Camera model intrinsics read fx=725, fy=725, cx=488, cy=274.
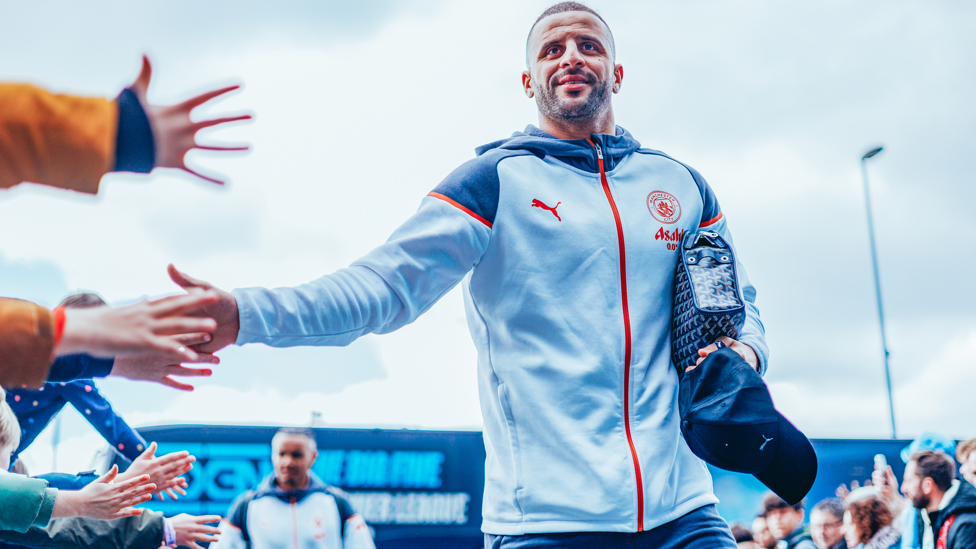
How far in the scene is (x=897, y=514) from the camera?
338 inches

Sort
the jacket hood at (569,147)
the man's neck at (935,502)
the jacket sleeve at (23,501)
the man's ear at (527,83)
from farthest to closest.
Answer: the man's neck at (935,502) < the jacket sleeve at (23,501) < the man's ear at (527,83) < the jacket hood at (569,147)

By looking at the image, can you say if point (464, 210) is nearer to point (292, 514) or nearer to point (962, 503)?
point (292, 514)

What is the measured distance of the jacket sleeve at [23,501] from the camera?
3014 mm

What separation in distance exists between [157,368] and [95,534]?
11.2 feet

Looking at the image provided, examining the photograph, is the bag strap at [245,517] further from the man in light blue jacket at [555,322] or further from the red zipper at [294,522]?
the man in light blue jacket at [555,322]

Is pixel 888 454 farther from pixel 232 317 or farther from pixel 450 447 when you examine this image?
pixel 232 317

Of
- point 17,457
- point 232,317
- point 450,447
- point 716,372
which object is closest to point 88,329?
point 232,317

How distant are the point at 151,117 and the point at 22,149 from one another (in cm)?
24

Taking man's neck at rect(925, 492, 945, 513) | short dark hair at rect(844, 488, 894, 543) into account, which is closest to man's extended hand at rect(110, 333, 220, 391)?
man's neck at rect(925, 492, 945, 513)

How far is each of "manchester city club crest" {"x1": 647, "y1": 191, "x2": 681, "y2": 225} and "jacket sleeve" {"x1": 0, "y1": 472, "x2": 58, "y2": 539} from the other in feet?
9.14

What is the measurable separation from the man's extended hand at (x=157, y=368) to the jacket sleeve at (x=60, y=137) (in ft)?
1.37

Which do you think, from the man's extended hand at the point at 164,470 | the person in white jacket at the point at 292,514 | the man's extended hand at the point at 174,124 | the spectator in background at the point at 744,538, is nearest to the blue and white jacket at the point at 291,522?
the person in white jacket at the point at 292,514

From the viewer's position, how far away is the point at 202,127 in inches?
61.2

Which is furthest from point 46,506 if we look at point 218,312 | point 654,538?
point 654,538
